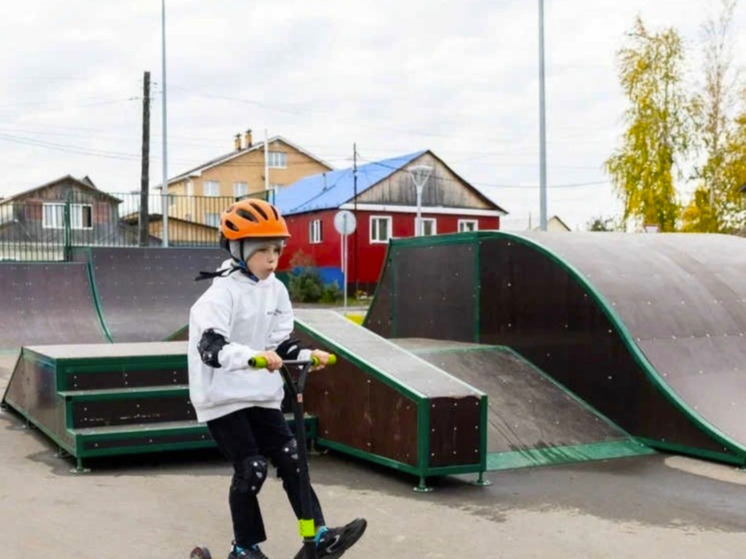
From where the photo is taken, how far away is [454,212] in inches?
1965

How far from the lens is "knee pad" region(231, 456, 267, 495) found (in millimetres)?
4168

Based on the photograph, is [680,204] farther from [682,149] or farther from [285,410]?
[285,410]

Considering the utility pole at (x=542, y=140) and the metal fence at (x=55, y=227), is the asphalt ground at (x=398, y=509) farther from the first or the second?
the utility pole at (x=542, y=140)

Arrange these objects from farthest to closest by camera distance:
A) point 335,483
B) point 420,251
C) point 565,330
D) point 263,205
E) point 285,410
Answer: point 420,251 < point 565,330 < point 285,410 < point 335,483 < point 263,205

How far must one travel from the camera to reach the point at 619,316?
793cm

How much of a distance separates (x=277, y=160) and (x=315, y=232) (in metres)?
22.3

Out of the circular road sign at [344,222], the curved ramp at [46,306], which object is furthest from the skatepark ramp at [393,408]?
the circular road sign at [344,222]

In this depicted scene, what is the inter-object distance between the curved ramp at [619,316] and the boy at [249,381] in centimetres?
409

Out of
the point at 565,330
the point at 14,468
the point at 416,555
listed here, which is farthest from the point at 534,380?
the point at 14,468

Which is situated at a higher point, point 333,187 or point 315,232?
point 333,187

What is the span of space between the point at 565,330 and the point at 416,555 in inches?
155

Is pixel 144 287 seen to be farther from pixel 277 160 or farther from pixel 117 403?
pixel 277 160

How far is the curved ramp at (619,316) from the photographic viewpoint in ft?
24.7

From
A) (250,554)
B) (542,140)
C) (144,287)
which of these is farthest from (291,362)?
(542,140)
